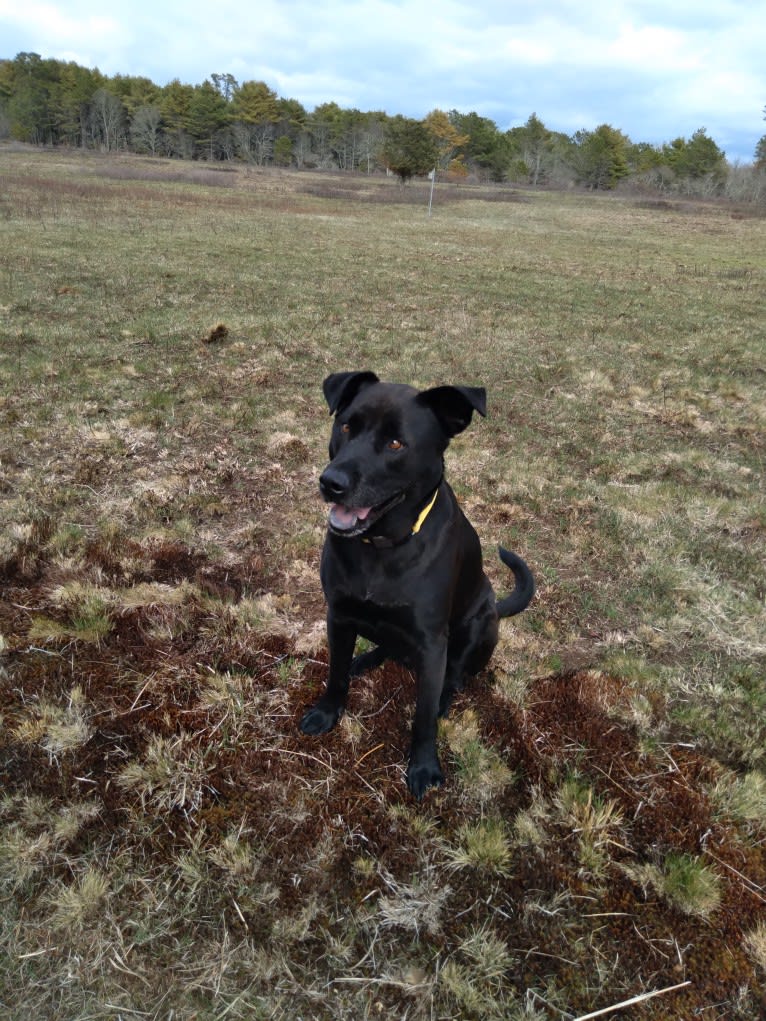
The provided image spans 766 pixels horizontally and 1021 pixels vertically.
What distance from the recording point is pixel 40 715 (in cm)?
260

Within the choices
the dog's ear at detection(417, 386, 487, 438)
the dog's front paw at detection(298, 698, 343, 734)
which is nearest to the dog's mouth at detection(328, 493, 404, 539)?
the dog's ear at detection(417, 386, 487, 438)

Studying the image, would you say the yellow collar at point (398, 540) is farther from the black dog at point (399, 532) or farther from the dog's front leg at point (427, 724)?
the dog's front leg at point (427, 724)

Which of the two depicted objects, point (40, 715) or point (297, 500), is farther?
point (297, 500)

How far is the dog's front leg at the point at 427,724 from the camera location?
7.70 ft

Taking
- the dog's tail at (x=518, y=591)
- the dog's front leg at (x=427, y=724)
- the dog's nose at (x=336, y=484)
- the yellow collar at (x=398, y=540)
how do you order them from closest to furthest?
the dog's nose at (x=336, y=484), the yellow collar at (x=398, y=540), the dog's front leg at (x=427, y=724), the dog's tail at (x=518, y=591)

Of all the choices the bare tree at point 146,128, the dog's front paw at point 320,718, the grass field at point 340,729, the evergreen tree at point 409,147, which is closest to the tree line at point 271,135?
the bare tree at point 146,128

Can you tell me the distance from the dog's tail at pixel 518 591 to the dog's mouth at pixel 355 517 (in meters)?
1.12

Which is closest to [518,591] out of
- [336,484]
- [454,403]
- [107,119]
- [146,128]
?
[454,403]

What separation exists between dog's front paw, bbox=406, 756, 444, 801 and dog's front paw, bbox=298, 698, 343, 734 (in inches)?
17.5

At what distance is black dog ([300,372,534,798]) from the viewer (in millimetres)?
2094

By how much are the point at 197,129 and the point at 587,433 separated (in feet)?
306

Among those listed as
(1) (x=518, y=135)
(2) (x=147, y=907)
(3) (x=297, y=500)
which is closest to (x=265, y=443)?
(3) (x=297, y=500)

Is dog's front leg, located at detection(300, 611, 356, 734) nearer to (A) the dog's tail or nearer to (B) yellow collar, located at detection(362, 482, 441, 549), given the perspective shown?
(B) yellow collar, located at detection(362, 482, 441, 549)

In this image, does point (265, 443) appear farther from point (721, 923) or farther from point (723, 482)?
point (721, 923)
